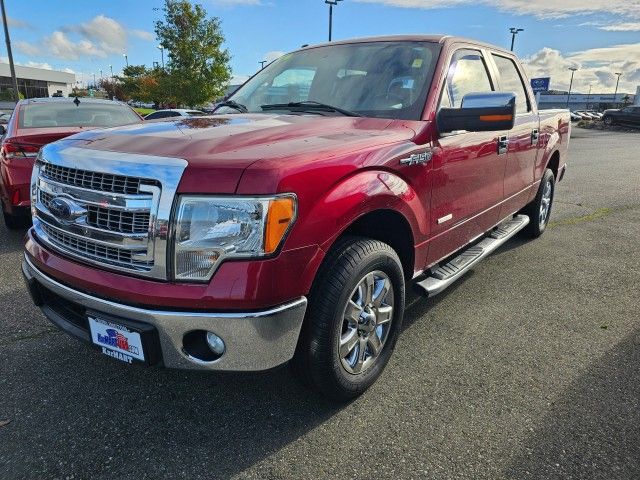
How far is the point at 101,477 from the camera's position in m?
2.02

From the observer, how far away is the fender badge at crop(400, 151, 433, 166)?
101 inches

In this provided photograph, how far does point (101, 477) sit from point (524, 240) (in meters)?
4.89

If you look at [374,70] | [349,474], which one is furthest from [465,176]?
[349,474]

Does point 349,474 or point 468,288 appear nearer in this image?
point 349,474

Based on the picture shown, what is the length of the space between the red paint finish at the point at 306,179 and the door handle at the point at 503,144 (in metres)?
0.13

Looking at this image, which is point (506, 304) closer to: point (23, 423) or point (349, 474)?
point (349, 474)

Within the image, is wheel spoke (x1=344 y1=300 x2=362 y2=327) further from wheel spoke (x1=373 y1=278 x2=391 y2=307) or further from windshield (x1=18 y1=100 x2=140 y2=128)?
windshield (x1=18 y1=100 x2=140 y2=128)

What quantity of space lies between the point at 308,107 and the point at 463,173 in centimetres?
109

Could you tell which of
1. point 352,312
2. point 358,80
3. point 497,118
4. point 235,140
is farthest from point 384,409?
point 358,80

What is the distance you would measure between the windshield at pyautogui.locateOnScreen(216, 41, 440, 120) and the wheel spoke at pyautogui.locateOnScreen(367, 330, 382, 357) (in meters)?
1.26

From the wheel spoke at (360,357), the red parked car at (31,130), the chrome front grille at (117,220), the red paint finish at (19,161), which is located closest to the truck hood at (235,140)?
the chrome front grille at (117,220)

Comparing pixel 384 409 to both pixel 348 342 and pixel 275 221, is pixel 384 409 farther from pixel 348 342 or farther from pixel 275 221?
pixel 275 221

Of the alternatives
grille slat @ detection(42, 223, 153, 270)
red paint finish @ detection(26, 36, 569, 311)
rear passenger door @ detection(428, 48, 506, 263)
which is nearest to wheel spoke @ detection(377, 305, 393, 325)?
red paint finish @ detection(26, 36, 569, 311)

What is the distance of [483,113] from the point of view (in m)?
2.64
